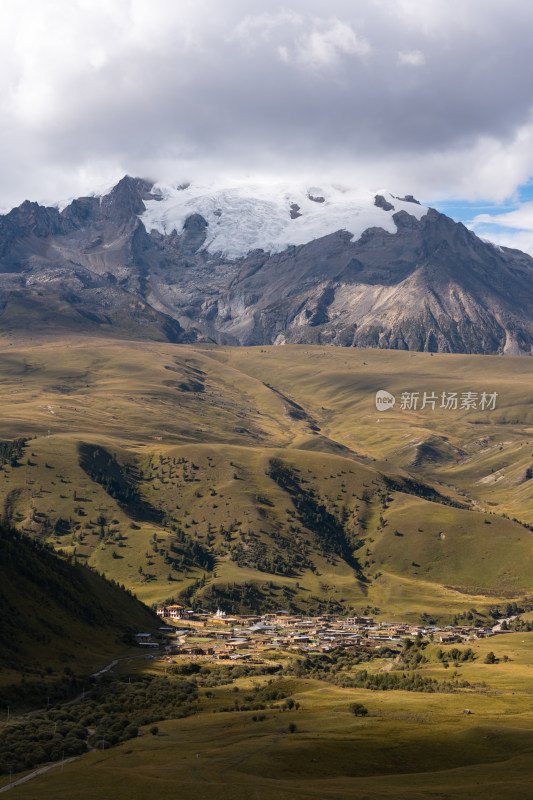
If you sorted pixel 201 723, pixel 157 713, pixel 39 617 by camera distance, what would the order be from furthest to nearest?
pixel 39 617, pixel 157 713, pixel 201 723

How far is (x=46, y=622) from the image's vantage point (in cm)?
16188

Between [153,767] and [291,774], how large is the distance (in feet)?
44.9

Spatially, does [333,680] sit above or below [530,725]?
below

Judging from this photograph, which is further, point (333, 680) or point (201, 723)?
point (333, 680)

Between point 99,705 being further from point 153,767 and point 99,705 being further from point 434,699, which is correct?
point 434,699

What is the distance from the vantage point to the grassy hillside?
466 ft

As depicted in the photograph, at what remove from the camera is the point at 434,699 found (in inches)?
4569

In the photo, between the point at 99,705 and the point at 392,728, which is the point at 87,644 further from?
the point at 392,728

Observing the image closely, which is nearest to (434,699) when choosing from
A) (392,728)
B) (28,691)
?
(392,728)

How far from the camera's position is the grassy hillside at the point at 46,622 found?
142m

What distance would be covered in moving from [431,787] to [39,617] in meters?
110

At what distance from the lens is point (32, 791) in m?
72.2

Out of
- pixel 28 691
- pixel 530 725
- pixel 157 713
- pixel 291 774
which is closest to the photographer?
pixel 291 774

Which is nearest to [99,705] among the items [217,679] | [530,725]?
[217,679]
